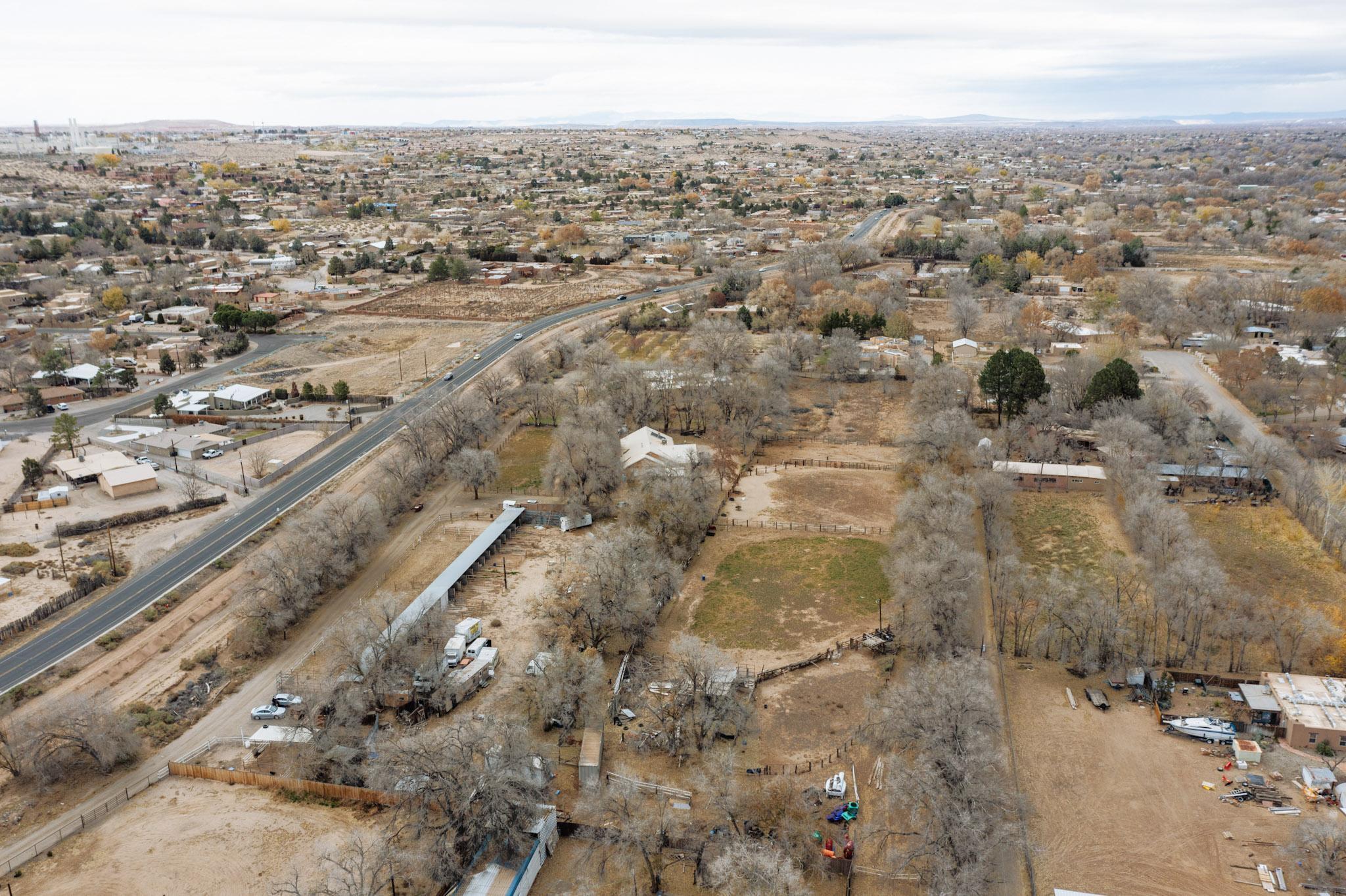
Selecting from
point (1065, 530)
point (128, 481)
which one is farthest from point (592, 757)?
point (128, 481)

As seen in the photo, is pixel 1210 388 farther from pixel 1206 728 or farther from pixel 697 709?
pixel 697 709

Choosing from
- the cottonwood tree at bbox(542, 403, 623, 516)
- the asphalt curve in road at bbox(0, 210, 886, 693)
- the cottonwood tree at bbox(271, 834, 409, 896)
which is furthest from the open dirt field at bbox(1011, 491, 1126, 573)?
the asphalt curve in road at bbox(0, 210, 886, 693)

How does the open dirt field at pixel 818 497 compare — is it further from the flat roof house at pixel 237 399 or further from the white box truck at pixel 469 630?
the flat roof house at pixel 237 399

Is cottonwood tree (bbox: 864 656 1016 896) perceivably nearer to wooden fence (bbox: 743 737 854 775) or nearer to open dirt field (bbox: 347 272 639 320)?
wooden fence (bbox: 743 737 854 775)

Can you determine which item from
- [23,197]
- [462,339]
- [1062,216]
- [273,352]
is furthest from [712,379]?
[23,197]

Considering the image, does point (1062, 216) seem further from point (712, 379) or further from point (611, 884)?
point (611, 884)

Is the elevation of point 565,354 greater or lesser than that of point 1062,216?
lesser
